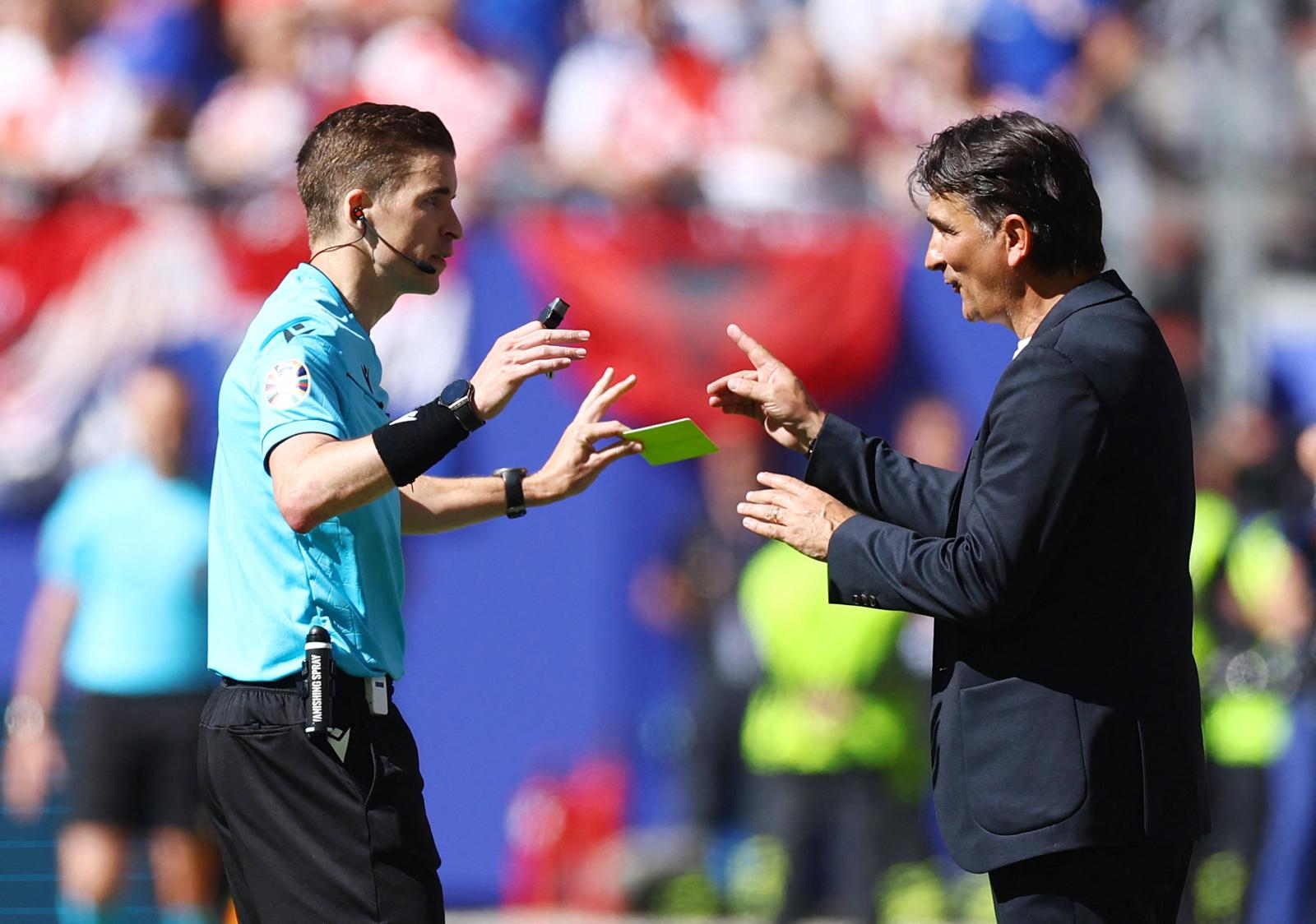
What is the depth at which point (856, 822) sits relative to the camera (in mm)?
6172

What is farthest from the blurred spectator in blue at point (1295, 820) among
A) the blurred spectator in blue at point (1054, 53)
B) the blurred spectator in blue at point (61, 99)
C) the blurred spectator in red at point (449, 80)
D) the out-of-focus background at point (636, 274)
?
the blurred spectator in blue at point (61, 99)

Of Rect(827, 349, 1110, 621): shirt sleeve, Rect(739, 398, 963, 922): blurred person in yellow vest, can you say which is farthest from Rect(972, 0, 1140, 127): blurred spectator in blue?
Rect(827, 349, 1110, 621): shirt sleeve

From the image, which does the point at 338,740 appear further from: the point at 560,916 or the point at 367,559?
the point at 560,916

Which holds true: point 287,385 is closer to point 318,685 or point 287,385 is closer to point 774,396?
point 318,685

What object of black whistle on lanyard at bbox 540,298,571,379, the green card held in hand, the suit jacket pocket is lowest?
the suit jacket pocket

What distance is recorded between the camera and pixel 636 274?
701 centimetres

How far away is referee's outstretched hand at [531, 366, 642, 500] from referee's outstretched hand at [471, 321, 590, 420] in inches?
15.4

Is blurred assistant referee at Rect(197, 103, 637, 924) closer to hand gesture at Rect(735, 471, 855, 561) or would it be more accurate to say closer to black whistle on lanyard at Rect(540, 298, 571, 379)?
black whistle on lanyard at Rect(540, 298, 571, 379)

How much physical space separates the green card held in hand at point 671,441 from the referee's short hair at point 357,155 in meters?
0.67

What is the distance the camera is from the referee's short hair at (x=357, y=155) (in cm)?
299

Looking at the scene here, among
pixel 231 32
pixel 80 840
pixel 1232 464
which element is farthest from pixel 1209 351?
pixel 80 840

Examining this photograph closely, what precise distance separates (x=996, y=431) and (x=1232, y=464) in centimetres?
474

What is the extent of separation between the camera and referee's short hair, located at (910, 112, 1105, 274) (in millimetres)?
2637

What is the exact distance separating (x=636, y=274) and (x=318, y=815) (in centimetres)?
454
